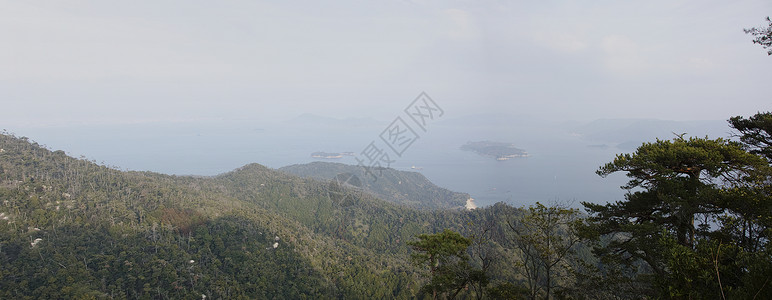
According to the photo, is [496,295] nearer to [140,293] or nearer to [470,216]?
[140,293]

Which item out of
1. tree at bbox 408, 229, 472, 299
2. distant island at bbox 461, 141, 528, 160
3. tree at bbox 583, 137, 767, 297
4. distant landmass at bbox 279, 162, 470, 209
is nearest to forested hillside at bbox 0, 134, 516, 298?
tree at bbox 408, 229, 472, 299

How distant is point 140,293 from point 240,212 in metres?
17.3

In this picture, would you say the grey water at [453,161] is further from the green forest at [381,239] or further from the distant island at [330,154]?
the green forest at [381,239]

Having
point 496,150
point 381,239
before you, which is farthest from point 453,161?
point 381,239

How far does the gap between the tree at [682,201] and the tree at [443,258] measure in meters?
3.74

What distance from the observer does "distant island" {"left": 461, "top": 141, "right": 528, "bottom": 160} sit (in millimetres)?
153875

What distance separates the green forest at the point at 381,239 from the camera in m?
6.21

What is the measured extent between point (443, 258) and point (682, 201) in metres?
6.42

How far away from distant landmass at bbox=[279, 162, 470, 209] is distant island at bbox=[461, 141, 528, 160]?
60.8m

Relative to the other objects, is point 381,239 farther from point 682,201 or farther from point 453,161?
point 453,161

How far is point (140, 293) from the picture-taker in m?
22.6

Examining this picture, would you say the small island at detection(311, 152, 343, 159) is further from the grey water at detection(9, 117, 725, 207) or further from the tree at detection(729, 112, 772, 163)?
the tree at detection(729, 112, 772, 163)

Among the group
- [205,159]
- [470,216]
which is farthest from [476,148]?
[205,159]

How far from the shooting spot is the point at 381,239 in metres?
56.0
